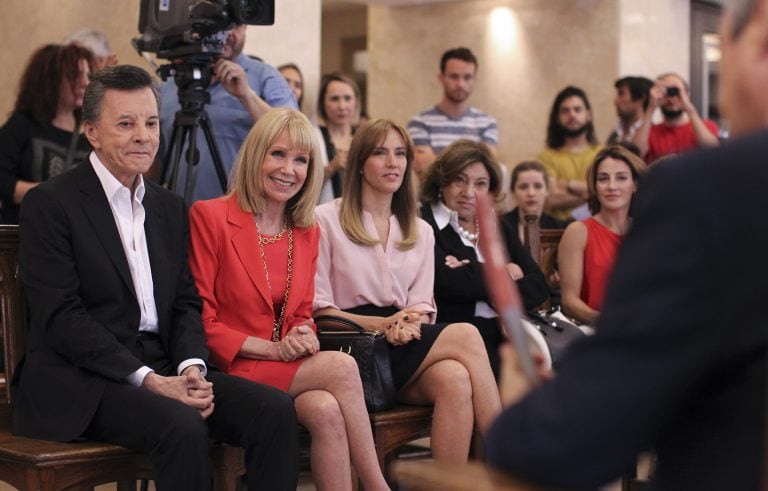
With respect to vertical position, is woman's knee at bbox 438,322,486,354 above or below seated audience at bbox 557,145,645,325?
below

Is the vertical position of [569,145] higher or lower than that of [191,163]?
higher

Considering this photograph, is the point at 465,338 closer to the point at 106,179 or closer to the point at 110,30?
the point at 106,179

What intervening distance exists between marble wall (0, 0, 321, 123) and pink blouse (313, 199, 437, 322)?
240cm

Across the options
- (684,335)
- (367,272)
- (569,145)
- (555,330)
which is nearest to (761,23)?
(684,335)

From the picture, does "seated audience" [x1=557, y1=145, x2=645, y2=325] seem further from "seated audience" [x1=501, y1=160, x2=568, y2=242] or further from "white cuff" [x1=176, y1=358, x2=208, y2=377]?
"white cuff" [x1=176, y1=358, x2=208, y2=377]

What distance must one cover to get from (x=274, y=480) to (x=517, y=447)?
73.1 inches

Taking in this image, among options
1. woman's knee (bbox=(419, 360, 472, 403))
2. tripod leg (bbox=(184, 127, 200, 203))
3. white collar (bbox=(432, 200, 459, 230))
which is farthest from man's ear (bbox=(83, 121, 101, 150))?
white collar (bbox=(432, 200, 459, 230))

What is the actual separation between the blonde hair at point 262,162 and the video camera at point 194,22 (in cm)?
44

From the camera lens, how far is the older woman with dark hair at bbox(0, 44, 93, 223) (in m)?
3.98

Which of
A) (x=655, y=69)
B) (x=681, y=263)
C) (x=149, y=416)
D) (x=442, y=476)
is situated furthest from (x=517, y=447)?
(x=655, y=69)

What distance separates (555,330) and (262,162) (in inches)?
46.4

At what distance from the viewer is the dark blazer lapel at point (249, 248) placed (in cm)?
325

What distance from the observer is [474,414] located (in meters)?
3.49

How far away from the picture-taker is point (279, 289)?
332 centimetres
